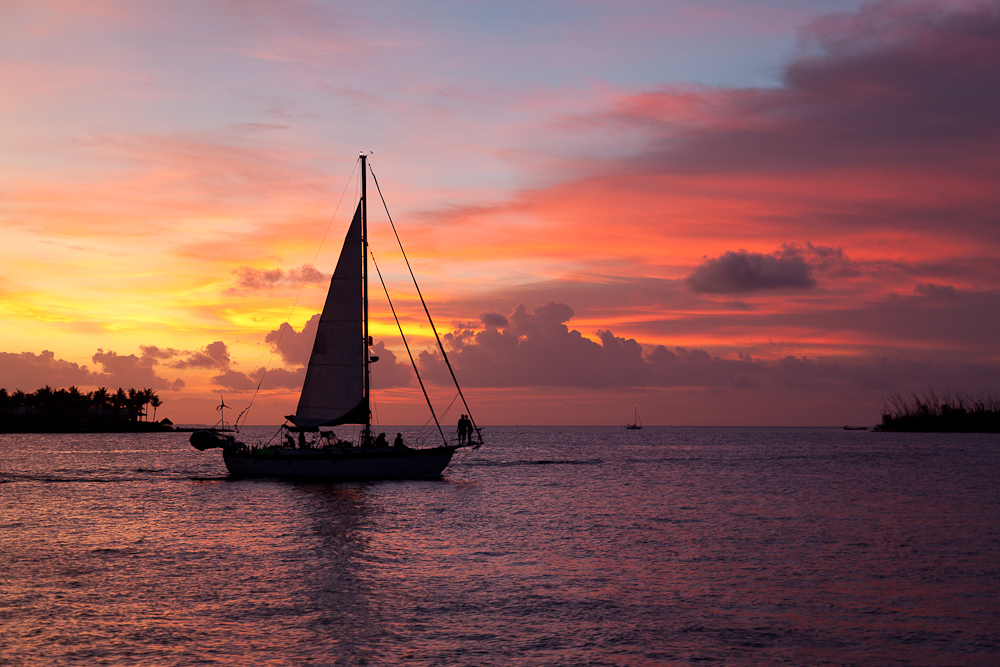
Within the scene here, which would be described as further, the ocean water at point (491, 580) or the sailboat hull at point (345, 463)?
the sailboat hull at point (345, 463)

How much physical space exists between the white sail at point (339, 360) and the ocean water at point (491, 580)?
7532 millimetres

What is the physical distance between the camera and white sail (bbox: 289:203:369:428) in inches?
2285

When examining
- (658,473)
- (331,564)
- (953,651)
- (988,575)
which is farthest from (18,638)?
(658,473)

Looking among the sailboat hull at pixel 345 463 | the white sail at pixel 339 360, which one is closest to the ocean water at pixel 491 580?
the sailboat hull at pixel 345 463

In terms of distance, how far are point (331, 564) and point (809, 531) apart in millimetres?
24396

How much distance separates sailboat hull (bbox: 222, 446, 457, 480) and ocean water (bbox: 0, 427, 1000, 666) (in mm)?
→ 3688

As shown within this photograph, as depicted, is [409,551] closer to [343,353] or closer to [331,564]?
[331,564]

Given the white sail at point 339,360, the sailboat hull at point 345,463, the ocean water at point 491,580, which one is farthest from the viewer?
the white sail at point 339,360

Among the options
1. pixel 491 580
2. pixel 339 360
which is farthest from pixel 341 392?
pixel 491 580

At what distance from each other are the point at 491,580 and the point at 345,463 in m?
32.7

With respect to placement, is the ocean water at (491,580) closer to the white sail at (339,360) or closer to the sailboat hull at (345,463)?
the sailboat hull at (345,463)

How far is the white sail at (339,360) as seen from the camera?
190 feet

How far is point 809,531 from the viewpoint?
39.0 m

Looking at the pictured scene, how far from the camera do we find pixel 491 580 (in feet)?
83.7
